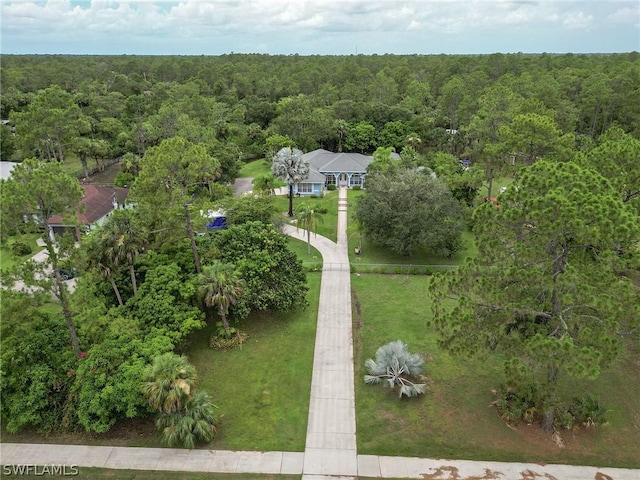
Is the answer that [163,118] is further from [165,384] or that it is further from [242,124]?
[165,384]

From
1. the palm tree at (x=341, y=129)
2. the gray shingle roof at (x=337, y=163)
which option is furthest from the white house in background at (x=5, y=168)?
the palm tree at (x=341, y=129)

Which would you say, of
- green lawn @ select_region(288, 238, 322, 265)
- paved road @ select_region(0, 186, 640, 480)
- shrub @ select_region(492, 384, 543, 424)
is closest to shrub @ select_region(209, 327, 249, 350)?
paved road @ select_region(0, 186, 640, 480)

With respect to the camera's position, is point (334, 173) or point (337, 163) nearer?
point (334, 173)

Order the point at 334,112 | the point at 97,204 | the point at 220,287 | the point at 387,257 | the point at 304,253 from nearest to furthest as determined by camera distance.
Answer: the point at 220,287, the point at 387,257, the point at 304,253, the point at 97,204, the point at 334,112

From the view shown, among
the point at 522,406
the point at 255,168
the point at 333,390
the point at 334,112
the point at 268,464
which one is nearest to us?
the point at 268,464

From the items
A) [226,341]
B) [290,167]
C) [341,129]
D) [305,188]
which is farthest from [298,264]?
[341,129]

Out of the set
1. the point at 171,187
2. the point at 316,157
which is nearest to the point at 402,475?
the point at 171,187

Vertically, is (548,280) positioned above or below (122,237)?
above

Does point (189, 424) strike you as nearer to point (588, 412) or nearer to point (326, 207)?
point (588, 412)
